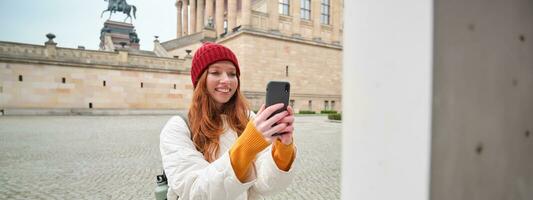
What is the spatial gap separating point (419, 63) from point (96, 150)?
27.1 feet

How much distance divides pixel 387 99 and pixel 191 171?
36.9 inches

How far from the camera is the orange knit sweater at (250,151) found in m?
1.04

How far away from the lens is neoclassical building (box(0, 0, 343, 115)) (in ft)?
68.5

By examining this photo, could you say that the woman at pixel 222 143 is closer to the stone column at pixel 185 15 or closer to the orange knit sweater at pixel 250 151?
the orange knit sweater at pixel 250 151

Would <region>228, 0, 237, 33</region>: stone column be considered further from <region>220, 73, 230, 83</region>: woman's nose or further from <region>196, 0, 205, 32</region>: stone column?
<region>220, 73, 230, 83</region>: woman's nose

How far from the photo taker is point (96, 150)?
7488 millimetres

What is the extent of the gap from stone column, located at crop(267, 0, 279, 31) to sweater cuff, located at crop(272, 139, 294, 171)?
27.5 metres

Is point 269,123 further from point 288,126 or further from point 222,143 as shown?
point 222,143

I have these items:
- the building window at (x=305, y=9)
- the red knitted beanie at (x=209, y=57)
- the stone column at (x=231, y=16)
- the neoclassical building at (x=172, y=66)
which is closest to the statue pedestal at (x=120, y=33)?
the neoclassical building at (x=172, y=66)

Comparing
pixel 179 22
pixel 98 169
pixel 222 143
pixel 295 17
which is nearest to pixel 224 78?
pixel 222 143

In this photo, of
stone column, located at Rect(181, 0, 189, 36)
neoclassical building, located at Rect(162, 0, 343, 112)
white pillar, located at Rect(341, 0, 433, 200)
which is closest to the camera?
white pillar, located at Rect(341, 0, 433, 200)

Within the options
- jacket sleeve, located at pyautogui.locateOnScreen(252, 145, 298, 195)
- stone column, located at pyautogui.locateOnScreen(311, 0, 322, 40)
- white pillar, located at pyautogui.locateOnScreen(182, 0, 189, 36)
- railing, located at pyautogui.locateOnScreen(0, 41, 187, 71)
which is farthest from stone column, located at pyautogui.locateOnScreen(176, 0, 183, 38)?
jacket sleeve, located at pyautogui.locateOnScreen(252, 145, 298, 195)

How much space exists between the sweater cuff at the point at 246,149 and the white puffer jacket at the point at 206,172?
24 mm

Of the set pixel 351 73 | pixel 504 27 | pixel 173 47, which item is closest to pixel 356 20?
pixel 351 73
